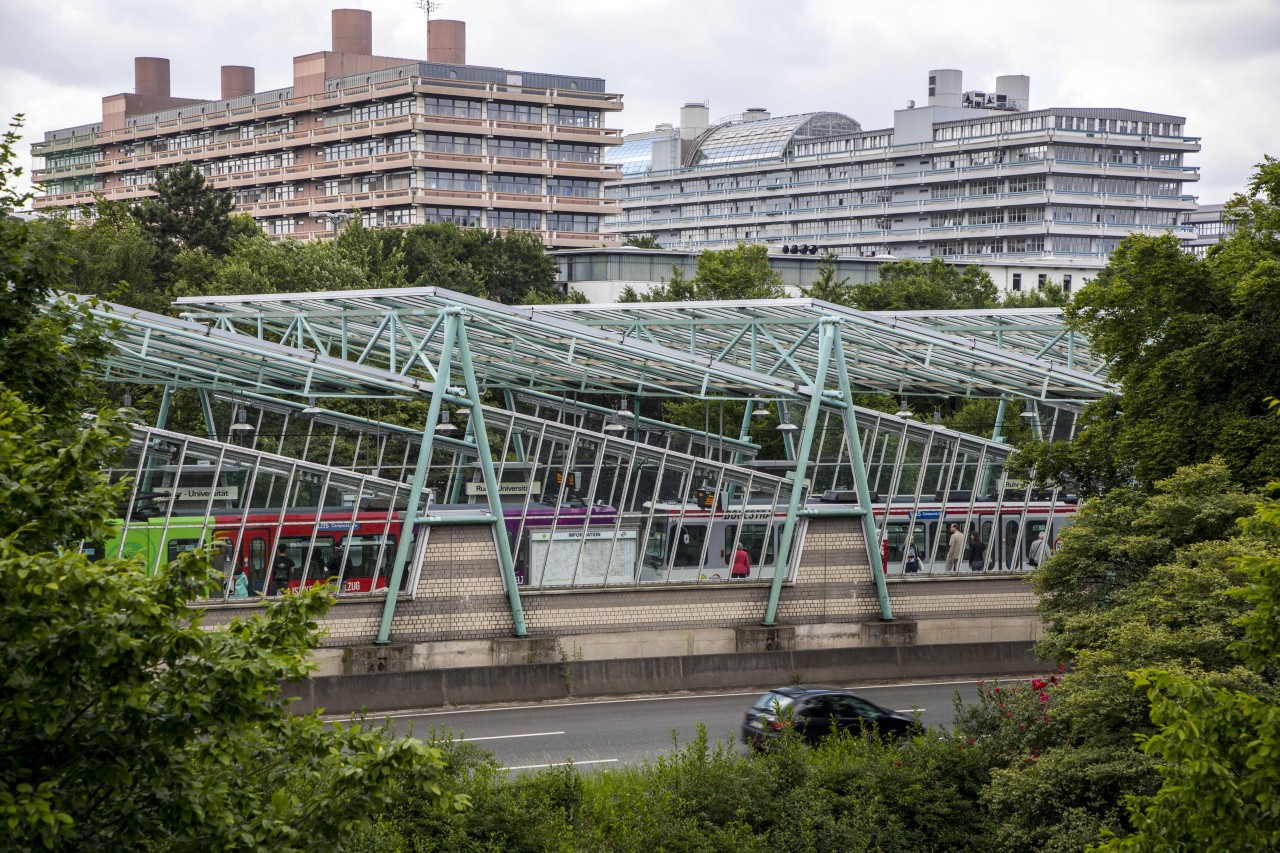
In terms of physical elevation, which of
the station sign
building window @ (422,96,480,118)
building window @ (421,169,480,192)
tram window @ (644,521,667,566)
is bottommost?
tram window @ (644,521,667,566)

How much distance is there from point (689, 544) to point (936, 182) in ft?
321

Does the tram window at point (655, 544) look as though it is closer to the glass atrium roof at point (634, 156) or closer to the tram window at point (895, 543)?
the tram window at point (895, 543)

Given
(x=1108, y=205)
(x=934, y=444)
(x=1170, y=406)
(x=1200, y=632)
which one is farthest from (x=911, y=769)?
(x=1108, y=205)

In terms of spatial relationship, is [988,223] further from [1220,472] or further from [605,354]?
[1220,472]

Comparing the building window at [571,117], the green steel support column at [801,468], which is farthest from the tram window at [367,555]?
the building window at [571,117]

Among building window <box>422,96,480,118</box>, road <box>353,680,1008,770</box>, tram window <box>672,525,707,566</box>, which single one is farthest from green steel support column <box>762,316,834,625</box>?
building window <box>422,96,480,118</box>

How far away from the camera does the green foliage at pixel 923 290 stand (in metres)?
71.5

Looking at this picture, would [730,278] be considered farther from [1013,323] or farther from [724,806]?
[724,806]

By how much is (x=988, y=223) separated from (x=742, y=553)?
9320cm

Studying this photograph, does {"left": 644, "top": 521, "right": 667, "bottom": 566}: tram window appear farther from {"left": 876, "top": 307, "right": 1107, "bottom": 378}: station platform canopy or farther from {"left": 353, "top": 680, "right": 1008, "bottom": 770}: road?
{"left": 876, "top": 307, "right": 1107, "bottom": 378}: station platform canopy

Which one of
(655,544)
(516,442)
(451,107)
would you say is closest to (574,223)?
(451,107)

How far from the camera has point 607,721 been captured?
26984 mm

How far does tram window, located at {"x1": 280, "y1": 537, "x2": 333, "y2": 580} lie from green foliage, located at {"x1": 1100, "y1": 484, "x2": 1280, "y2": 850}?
21902 mm

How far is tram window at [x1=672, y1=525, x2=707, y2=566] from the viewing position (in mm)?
32562
